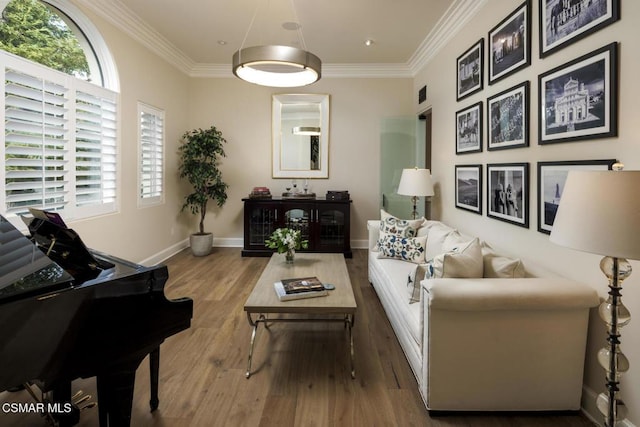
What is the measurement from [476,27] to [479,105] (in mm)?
775

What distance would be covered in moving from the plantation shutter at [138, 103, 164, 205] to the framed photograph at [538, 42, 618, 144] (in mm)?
4283

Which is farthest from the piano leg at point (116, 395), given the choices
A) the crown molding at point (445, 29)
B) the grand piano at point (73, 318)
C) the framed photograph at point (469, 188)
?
the crown molding at point (445, 29)

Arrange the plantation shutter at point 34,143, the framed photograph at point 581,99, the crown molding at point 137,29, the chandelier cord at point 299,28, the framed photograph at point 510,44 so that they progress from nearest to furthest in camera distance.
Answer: the framed photograph at point 581,99, the framed photograph at point 510,44, the plantation shutter at point 34,143, the crown molding at point 137,29, the chandelier cord at point 299,28

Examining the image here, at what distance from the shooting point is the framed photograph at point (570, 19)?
73.1 inches

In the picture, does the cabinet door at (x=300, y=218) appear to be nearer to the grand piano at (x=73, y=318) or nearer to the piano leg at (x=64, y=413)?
the grand piano at (x=73, y=318)

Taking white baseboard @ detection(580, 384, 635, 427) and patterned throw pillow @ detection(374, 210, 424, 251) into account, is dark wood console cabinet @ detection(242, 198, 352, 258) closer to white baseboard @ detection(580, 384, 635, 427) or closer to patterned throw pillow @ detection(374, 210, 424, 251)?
patterned throw pillow @ detection(374, 210, 424, 251)

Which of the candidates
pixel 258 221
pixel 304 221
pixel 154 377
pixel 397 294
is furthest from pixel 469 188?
pixel 258 221

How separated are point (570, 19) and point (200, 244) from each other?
16.2 feet

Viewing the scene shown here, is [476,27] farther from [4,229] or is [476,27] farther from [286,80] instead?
[4,229]

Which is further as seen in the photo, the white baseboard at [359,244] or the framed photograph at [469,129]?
the white baseboard at [359,244]

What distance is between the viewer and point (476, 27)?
339cm

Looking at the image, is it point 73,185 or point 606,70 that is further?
point 73,185

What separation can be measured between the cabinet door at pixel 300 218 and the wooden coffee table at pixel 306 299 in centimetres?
188

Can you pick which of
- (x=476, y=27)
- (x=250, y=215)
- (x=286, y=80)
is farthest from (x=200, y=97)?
(x=476, y=27)
